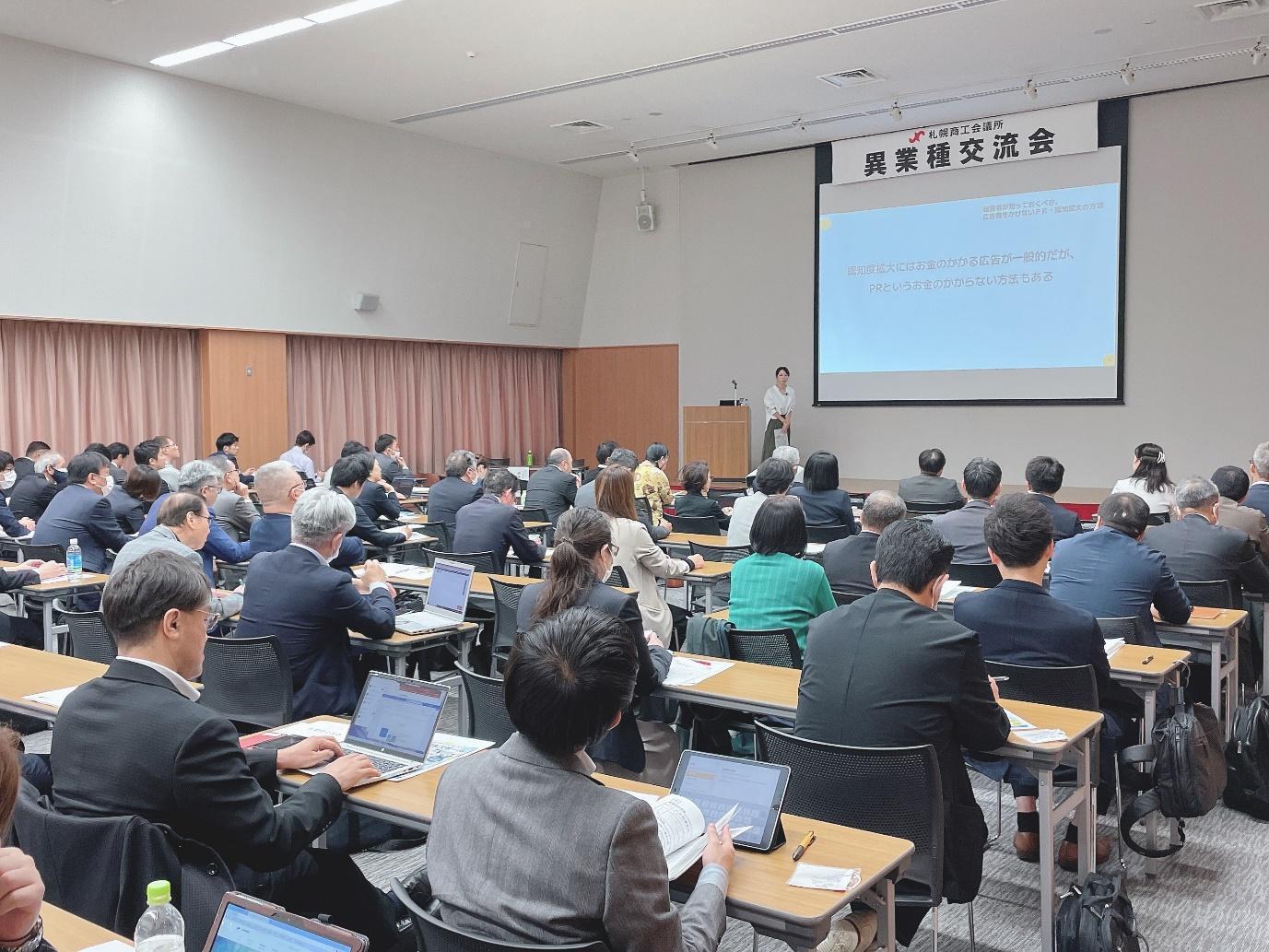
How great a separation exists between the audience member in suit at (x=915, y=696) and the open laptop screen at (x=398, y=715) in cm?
95

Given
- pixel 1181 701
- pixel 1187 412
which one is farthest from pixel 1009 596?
pixel 1187 412

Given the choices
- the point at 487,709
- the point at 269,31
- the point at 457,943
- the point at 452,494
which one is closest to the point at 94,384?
the point at 269,31

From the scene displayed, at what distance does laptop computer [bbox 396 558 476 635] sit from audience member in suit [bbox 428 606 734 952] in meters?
2.70

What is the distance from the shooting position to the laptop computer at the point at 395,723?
107 inches

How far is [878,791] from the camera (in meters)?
2.54

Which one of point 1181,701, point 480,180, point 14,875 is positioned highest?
point 480,180

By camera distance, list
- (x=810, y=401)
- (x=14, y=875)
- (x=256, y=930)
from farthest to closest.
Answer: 1. (x=810, y=401)
2. (x=256, y=930)
3. (x=14, y=875)

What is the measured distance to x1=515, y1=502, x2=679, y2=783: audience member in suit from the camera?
332cm

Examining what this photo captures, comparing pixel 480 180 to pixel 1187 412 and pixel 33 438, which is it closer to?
pixel 33 438

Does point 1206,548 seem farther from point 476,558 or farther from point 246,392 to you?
point 246,392

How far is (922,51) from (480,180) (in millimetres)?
5778

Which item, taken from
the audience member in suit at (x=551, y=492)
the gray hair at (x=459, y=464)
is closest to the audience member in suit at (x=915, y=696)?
the gray hair at (x=459, y=464)

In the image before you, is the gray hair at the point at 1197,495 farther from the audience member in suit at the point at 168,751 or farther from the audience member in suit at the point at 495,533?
the audience member in suit at the point at 168,751

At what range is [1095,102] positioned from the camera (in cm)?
1113
